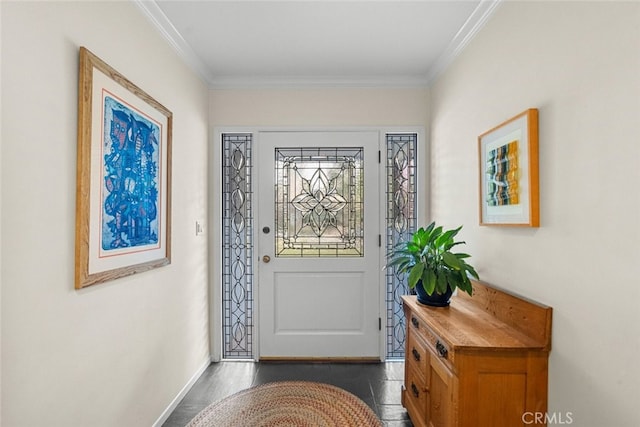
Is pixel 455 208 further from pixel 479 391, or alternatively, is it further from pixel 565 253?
pixel 479 391

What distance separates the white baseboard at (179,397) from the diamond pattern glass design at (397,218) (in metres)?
1.63

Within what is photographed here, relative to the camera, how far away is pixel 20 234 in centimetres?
108

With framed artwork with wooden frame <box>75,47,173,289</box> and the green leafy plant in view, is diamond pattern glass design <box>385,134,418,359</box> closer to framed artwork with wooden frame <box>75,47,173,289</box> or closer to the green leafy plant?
the green leafy plant

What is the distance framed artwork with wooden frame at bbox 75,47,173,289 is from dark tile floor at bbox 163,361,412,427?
106 centimetres

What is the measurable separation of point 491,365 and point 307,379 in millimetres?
1628

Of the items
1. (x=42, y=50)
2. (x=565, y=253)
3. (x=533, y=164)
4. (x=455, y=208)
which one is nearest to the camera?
(x=42, y=50)

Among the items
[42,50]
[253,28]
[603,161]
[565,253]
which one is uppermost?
[253,28]

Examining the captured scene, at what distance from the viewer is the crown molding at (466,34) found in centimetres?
183

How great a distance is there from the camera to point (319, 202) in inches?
114

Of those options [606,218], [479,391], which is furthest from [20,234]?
[606,218]

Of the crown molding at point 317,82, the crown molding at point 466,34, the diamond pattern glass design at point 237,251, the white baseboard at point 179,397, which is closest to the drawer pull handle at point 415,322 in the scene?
the diamond pattern glass design at point 237,251

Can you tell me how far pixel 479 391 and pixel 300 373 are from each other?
1.66 m

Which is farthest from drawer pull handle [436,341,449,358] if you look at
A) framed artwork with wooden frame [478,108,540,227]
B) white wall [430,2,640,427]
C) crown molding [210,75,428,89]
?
crown molding [210,75,428,89]

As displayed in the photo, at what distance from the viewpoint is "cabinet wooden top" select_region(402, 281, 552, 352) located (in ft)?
4.45
